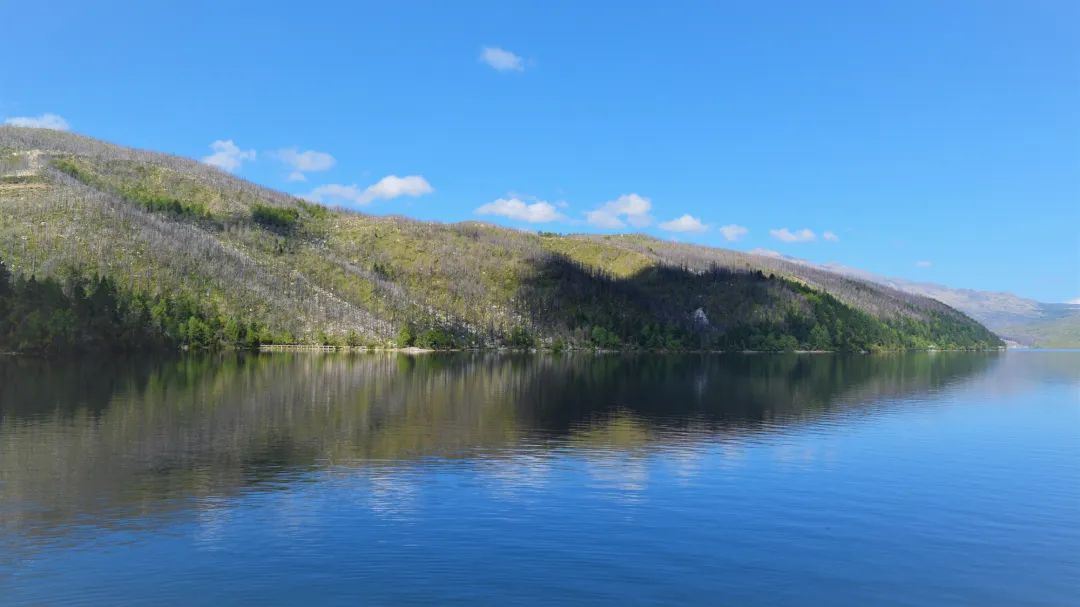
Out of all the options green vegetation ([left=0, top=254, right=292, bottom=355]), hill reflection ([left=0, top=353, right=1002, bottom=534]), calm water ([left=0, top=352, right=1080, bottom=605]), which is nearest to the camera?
calm water ([left=0, top=352, right=1080, bottom=605])

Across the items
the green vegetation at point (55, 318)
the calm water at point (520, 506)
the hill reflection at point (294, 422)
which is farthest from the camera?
the green vegetation at point (55, 318)

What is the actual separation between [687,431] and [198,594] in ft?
161

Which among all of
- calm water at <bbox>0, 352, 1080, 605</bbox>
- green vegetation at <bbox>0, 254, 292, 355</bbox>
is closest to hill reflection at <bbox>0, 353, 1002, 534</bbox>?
calm water at <bbox>0, 352, 1080, 605</bbox>

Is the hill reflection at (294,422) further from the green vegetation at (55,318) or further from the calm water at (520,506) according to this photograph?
the green vegetation at (55,318)

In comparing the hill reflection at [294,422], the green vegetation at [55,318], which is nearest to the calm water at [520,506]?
the hill reflection at [294,422]

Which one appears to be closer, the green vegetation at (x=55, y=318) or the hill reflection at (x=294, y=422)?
the hill reflection at (x=294, y=422)

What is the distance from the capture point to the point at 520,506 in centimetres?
3781

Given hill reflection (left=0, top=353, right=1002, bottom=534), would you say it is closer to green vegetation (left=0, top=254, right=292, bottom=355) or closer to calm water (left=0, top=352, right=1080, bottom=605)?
calm water (left=0, top=352, right=1080, bottom=605)

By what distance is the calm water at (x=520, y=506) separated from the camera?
2730cm

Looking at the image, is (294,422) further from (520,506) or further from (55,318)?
(55,318)

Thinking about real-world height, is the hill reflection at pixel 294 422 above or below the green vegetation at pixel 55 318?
below

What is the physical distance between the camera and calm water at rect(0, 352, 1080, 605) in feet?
89.6

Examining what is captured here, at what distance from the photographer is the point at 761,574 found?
28859 millimetres

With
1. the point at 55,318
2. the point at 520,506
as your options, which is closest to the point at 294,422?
the point at 520,506
